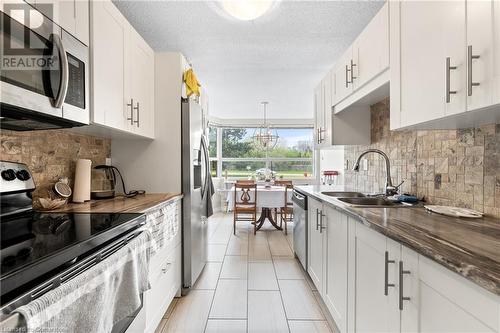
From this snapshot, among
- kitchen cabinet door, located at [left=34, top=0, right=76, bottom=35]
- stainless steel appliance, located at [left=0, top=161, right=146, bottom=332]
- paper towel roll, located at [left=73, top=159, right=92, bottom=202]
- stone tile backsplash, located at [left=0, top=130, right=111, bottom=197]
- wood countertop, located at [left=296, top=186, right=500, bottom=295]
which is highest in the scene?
kitchen cabinet door, located at [left=34, top=0, right=76, bottom=35]

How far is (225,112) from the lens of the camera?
6566mm

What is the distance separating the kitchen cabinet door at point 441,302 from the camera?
26.1 inches

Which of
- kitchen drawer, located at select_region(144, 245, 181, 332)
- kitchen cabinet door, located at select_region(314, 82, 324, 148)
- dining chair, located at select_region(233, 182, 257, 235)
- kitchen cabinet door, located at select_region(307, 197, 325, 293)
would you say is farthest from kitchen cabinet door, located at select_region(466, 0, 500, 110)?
dining chair, located at select_region(233, 182, 257, 235)

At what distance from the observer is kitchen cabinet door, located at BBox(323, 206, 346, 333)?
1644 millimetres

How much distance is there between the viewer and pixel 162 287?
6.31 feet

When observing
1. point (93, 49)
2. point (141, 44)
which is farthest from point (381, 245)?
point (141, 44)

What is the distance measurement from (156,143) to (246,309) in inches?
64.8

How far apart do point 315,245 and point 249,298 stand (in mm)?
749

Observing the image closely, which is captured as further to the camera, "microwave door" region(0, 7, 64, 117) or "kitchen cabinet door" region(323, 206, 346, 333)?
"kitchen cabinet door" region(323, 206, 346, 333)

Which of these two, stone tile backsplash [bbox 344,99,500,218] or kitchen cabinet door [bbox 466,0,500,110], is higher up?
kitchen cabinet door [bbox 466,0,500,110]

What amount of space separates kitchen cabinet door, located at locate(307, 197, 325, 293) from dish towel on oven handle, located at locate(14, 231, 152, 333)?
1397mm

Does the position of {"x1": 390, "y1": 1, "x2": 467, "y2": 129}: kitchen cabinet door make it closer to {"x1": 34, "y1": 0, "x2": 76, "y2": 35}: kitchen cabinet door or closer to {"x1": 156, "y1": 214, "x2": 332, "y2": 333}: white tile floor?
{"x1": 156, "y1": 214, "x2": 332, "y2": 333}: white tile floor

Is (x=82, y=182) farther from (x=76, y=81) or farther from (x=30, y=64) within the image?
(x=30, y=64)

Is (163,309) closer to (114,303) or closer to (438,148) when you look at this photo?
(114,303)
